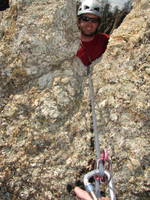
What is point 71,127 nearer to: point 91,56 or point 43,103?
point 43,103

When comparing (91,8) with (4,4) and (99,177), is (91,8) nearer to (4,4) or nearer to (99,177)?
(4,4)

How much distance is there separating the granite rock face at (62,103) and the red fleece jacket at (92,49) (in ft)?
0.48

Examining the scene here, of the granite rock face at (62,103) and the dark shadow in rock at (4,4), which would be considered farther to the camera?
the dark shadow in rock at (4,4)

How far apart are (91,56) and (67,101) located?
1.08 m

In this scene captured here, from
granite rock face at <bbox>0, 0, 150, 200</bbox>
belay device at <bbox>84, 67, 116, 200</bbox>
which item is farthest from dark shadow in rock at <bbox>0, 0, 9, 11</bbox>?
belay device at <bbox>84, 67, 116, 200</bbox>

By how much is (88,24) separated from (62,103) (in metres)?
2.25

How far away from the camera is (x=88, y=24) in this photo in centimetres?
532

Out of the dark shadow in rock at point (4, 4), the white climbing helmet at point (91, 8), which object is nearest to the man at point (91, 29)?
the white climbing helmet at point (91, 8)

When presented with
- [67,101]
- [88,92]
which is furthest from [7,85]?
[88,92]

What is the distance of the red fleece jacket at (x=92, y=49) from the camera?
4.33 meters

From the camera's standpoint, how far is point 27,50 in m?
4.11

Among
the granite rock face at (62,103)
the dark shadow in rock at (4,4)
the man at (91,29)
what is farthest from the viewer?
the dark shadow in rock at (4,4)

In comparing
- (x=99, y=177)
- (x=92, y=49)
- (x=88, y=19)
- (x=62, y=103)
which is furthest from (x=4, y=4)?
(x=99, y=177)

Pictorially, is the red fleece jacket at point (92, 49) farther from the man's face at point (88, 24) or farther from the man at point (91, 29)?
the man's face at point (88, 24)
